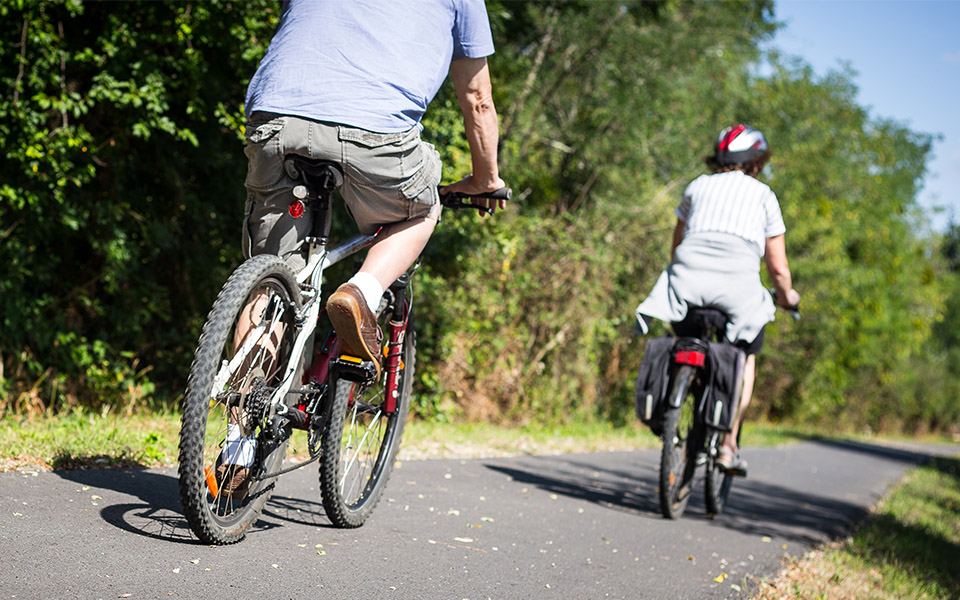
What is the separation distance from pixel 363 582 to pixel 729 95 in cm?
1516

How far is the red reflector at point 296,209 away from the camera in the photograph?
2.86 m

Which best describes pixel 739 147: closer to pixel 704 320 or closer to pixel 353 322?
pixel 704 320

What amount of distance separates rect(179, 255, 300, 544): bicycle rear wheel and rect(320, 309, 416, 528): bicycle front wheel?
247 mm

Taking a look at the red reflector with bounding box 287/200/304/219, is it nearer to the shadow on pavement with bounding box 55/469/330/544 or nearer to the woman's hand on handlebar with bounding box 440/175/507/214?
the woman's hand on handlebar with bounding box 440/175/507/214

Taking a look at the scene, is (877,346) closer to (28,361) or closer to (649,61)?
(649,61)

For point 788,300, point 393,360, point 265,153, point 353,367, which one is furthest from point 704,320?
point 265,153

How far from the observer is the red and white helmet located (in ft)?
17.3

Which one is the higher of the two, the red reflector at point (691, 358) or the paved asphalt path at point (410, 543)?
the red reflector at point (691, 358)

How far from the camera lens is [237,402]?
272cm

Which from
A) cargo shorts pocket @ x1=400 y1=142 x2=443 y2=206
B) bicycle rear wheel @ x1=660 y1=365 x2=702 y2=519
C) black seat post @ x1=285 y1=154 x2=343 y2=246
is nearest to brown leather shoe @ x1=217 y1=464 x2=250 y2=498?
black seat post @ x1=285 y1=154 x2=343 y2=246

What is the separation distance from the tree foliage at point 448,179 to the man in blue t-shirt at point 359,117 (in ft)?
14.2

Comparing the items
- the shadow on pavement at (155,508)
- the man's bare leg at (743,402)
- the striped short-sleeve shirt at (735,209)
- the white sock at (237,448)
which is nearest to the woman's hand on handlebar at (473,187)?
the white sock at (237,448)

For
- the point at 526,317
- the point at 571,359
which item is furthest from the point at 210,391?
the point at 571,359

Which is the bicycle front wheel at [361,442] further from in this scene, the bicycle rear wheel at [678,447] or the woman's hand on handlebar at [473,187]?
the bicycle rear wheel at [678,447]
